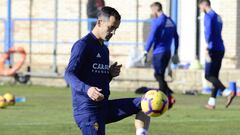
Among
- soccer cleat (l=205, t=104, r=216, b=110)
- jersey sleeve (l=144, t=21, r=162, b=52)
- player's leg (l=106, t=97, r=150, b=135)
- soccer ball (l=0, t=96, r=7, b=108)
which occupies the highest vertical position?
jersey sleeve (l=144, t=21, r=162, b=52)

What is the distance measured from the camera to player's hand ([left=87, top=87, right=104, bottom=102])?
9.66m

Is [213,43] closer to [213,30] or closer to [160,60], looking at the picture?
[213,30]

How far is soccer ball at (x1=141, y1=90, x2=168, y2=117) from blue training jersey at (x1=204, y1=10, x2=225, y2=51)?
30.1 ft

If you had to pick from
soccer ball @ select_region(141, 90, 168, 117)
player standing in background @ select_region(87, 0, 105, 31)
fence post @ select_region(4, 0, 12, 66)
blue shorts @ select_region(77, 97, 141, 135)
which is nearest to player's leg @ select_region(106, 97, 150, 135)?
blue shorts @ select_region(77, 97, 141, 135)

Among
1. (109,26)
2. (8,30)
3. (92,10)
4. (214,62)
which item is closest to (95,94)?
(109,26)

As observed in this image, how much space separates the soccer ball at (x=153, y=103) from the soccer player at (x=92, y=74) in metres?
0.42

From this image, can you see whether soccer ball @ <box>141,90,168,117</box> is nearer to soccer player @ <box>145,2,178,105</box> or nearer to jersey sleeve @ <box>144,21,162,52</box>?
jersey sleeve @ <box>144,21,162,52</box>

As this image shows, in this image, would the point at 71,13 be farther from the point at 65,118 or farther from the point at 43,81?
the point at 65,118

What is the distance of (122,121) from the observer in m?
16.5

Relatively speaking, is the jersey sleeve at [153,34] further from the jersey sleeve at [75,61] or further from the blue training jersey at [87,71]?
the jersey sleeve at [75,61]

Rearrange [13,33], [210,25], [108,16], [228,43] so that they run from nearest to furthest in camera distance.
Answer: [108,16] < [210,25] < [228,43] < [13,33]

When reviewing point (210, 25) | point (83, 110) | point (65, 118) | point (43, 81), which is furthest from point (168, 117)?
point (43, 81)

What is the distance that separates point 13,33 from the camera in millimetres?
29812

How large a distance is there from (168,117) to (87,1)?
12177 mm
